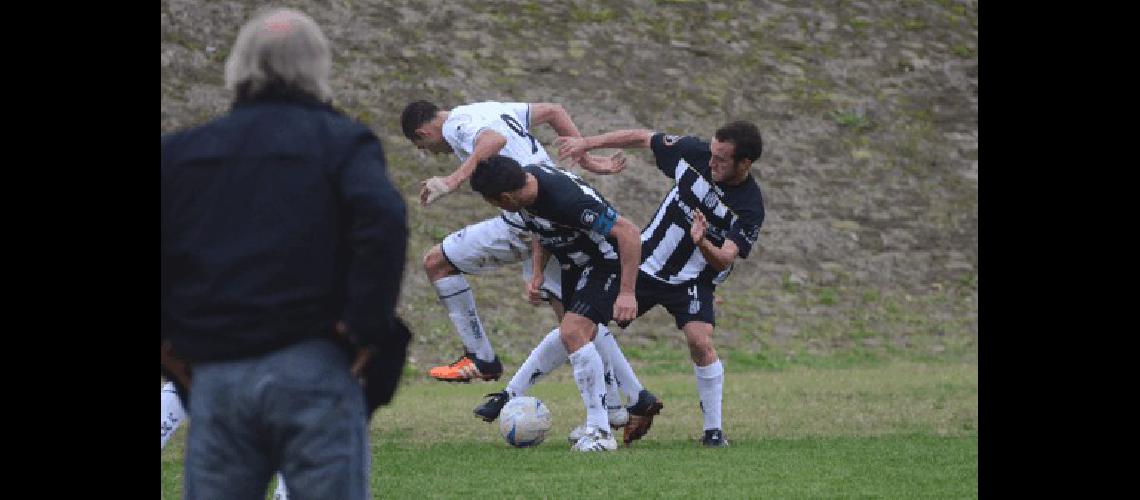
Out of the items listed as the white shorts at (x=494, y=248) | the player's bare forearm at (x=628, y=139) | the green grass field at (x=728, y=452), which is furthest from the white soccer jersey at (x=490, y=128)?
the green grass field at (x=728, y=452)

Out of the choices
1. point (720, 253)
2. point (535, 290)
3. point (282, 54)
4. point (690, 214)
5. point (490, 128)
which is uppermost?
point (282, 54)

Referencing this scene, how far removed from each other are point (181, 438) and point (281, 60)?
8.08m

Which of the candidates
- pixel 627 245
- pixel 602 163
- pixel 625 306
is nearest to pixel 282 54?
pixel 627 245

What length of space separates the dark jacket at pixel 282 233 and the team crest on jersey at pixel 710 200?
6540 millimetres

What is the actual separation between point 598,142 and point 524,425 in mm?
1878

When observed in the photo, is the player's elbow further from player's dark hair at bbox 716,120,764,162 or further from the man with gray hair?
the man with gray hair

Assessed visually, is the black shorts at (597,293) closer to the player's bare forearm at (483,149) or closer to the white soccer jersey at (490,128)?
the white soccer jersey at (490,128)

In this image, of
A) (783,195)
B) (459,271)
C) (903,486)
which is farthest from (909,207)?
(903,486)

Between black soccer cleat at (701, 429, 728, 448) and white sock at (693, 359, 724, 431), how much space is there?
0.11 ft

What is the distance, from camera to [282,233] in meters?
4.01

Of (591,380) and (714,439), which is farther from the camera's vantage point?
(714,439)

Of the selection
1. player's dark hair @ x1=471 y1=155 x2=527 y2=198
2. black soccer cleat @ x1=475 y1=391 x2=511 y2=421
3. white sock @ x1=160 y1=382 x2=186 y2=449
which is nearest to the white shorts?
black soccer cleat @ x1=475 y1=391 x2=511 y2=421

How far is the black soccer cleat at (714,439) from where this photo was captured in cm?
1035

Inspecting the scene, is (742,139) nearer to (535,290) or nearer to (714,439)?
(535,290)
